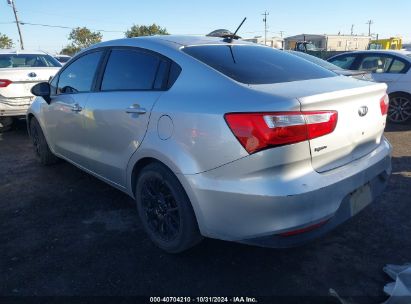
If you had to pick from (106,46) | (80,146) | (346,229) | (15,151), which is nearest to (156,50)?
(106,46)

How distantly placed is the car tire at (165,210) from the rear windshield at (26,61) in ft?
20.5

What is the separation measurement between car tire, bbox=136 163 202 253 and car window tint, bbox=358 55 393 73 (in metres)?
6.58

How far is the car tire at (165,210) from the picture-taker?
2.74m

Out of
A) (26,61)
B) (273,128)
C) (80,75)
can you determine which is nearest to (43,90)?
(80,75)

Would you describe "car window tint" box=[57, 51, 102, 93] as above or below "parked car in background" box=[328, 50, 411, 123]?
above

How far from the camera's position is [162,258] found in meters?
3.05

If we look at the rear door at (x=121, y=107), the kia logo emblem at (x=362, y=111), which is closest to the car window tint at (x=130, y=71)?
the rear door at (x=121, y=107)

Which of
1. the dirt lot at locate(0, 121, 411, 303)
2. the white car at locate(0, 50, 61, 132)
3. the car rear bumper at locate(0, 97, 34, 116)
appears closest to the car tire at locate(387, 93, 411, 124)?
the dirt lot at locate(0, 121, 411, 303)

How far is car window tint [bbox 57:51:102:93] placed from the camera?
384cm

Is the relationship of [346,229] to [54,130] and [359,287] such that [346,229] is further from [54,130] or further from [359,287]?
[54,130]

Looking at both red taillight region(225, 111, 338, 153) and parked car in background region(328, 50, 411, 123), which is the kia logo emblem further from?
parked car in background region(328, 50, 411, 123)

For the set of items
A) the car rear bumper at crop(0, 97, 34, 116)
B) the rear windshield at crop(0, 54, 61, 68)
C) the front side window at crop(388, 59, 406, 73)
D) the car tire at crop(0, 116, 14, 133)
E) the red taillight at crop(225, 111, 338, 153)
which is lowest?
the car tire at crop(0, 116, 14, 133)

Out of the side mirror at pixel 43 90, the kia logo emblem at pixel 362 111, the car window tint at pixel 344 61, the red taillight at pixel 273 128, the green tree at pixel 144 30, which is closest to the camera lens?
the red taillight at pixel 273 128

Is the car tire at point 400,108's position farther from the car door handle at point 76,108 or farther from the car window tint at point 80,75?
the car door handle at point 76,108
